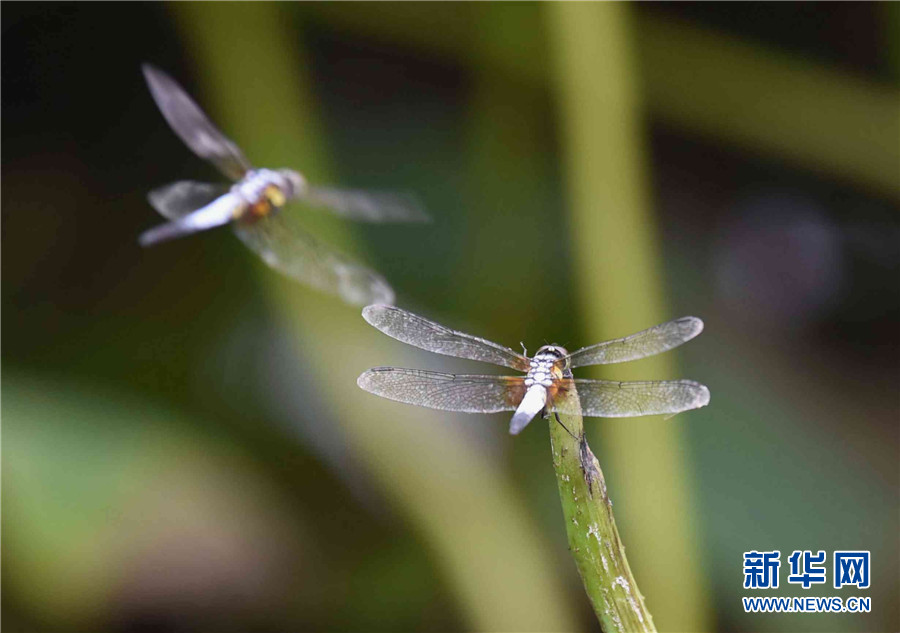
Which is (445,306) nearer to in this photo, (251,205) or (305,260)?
(305,260)

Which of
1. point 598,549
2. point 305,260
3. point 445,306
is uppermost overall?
point 445,306

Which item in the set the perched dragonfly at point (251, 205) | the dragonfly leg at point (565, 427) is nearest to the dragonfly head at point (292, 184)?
the perched dragonfly at point (251, 205)

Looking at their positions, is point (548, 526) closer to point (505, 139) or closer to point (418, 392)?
point (418, 392)

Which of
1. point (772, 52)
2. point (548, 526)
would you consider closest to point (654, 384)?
point (548, 526)

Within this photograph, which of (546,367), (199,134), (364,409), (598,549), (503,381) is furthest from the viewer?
(364,409)

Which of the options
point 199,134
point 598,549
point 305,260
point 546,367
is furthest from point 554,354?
point 199,134

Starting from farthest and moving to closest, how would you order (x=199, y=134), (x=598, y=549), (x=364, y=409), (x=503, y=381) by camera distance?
(x=364, y=409), (x=199, y=134), (x=503, y=381), (x=598, y=549)

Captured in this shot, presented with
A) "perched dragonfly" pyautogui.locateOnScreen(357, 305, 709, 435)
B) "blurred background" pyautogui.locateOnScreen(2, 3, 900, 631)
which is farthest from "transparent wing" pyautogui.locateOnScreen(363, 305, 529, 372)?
"blurred background" pyautogui.locateOnScreen(2, 3, 900, 631)
